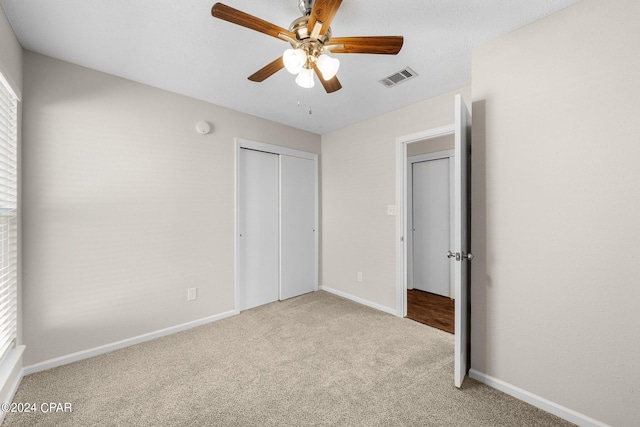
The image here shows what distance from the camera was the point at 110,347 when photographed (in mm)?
2203

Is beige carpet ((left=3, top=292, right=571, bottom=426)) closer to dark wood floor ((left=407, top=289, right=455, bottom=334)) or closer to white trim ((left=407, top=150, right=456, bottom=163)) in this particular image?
dark wood floor ((left=407, top=289, right=455, bottom=334))

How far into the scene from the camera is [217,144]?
284 cm

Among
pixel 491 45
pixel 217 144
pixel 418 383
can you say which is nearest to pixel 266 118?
pixel 217 144

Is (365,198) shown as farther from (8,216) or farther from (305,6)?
(8,216)

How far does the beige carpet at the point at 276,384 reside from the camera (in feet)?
4.94

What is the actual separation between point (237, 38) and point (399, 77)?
134cm

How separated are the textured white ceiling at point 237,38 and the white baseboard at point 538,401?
2.29 metres

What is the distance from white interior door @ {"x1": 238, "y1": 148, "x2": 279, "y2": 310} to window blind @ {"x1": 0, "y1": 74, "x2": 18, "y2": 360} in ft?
5.56

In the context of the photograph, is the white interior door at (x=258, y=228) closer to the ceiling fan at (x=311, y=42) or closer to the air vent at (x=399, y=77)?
the air vent at (x=399, y=77)

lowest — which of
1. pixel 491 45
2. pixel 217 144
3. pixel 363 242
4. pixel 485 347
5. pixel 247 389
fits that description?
pixel 247 389

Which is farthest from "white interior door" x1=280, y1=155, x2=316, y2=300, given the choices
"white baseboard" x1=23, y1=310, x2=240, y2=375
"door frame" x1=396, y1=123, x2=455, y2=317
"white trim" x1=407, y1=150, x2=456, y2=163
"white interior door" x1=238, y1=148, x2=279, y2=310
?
"white trim" x1=407, y1=150, x2=456, y2=163

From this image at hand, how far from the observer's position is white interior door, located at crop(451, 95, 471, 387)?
169cm

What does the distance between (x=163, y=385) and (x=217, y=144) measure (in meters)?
2.19

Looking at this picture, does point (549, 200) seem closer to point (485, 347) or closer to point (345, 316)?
point (485, 347)
